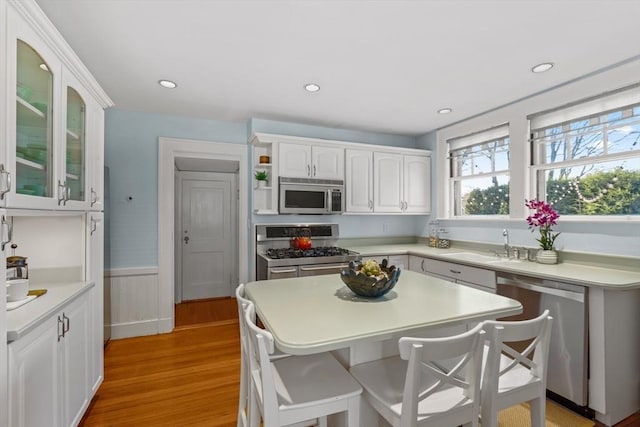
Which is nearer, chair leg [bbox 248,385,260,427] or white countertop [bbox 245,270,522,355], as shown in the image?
white countertop [bbox 245,270,522,355]

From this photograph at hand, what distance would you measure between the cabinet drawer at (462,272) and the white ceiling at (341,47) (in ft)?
5.23

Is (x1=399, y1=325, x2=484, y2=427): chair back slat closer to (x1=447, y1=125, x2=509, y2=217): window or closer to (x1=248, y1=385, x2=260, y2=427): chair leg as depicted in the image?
(x1=248, y1=385, x2=260, y2=427): chair leg

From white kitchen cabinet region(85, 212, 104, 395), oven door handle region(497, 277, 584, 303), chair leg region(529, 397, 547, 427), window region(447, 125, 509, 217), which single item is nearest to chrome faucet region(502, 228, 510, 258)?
window region(447, 125, 509, 217)

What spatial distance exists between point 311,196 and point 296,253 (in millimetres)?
674

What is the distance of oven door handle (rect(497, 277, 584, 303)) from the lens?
6.40ft

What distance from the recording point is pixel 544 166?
281cm

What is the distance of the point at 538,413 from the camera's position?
1.32 metres

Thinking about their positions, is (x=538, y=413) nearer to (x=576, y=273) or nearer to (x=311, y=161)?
(x=576, y=273)

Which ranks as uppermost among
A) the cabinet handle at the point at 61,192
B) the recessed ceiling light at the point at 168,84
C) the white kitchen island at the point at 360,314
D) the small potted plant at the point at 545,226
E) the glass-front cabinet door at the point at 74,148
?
the recessed ceiling light at the point at 168,84

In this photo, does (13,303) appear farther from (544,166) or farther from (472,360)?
(544,166)

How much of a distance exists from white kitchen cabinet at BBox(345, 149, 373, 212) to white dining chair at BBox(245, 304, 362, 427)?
7.81 ft

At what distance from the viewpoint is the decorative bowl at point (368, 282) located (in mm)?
1517

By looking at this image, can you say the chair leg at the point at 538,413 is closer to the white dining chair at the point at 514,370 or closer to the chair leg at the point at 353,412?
the white dining chair at the point at 514,370

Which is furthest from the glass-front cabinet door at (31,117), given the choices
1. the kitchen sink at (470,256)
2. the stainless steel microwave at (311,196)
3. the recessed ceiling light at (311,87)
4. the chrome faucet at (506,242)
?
the chrome faucet at (506,242)
